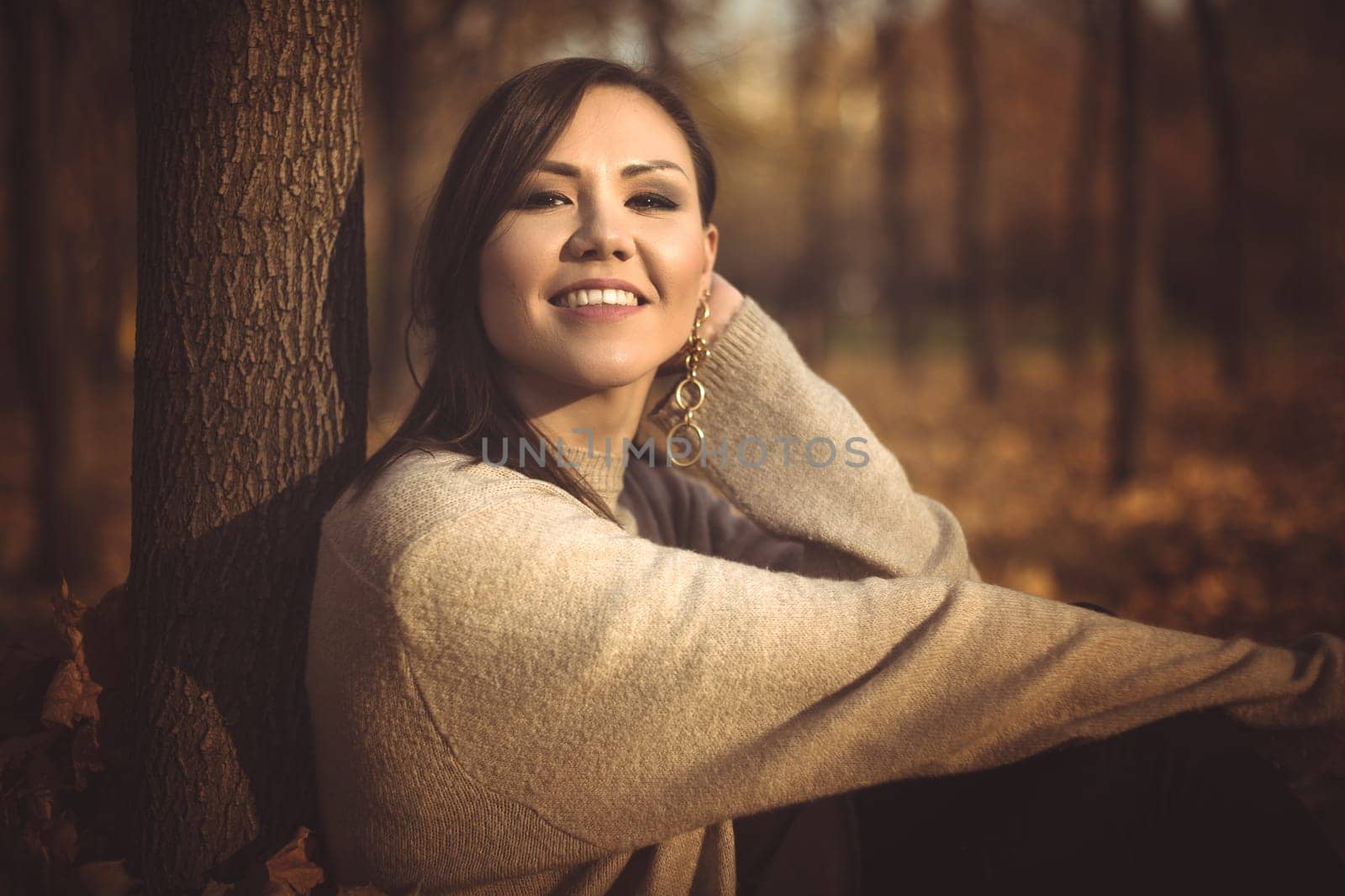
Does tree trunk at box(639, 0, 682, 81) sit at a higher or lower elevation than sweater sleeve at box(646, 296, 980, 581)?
higher

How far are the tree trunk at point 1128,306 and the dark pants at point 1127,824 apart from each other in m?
6.84

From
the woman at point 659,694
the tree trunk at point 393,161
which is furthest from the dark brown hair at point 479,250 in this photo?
the tree trunk at point 393,161

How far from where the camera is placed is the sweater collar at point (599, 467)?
90.8 inches

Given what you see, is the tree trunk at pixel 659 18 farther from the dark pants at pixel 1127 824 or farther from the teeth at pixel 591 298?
the dark pants at pixel 1127 824

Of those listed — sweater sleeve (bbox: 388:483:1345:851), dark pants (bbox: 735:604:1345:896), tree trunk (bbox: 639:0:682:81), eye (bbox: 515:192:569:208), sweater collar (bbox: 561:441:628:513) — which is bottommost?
dark pants (bbox: 735:604:1345:896)

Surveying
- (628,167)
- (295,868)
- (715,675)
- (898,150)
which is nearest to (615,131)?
(628,167)

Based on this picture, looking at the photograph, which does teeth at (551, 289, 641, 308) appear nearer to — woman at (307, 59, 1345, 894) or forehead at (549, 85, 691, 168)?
woman at (307, 59, 1345, 894)

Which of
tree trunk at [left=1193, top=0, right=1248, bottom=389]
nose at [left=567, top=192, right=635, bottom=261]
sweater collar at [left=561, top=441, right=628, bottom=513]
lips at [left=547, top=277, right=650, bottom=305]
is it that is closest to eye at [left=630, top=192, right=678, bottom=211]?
nose at [left=567, top=192, right=635, bottom=261]

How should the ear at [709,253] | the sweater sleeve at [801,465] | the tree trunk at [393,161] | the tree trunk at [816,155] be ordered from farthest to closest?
the tree trunk at [816,155]
the tree trunk at [393,161]
the ear at [709,253]
the sweater sleeve at [801,465]

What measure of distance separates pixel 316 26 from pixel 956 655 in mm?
1894

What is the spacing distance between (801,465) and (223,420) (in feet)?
4.68

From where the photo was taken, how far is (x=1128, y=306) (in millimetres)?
8172

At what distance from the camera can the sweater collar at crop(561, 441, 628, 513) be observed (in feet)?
7.56

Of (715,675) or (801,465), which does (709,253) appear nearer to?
(801,465)
